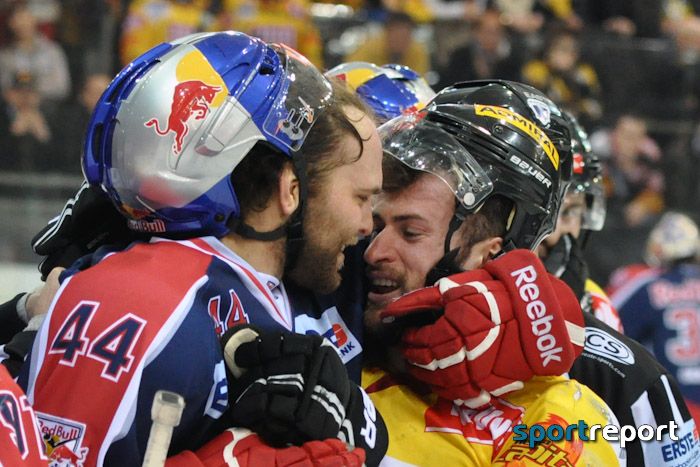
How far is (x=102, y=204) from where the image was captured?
87.9 inches

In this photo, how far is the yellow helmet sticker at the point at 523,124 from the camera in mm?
2477

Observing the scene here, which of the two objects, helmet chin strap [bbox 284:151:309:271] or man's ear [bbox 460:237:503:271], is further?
man's ear [bbox 460:237:503:271]

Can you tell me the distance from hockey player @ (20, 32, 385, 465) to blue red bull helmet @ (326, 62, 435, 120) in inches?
33.3

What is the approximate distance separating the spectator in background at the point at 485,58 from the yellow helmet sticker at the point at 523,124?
4.57 metres

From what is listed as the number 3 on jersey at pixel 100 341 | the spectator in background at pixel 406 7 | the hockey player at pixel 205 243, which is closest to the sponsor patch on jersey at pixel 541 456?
the hockey player at pixel 205 243

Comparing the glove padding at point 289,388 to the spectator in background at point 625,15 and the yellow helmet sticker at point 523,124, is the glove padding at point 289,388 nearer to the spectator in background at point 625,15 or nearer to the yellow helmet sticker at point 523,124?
the yellow helmet sticker at point 523,124

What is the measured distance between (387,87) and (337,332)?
42.6 inches

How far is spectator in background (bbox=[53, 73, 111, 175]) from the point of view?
643 centimetres

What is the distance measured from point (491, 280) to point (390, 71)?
1.29 m

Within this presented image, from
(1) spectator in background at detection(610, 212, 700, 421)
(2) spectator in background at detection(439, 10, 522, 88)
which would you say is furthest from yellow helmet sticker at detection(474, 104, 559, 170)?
(2) spectator in background at detection(439, 10, 522, 88)

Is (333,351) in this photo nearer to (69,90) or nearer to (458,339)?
(458,339)

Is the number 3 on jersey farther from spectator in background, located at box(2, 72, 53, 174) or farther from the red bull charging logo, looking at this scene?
spectator in background, located at box(2, 72, 53, 174)

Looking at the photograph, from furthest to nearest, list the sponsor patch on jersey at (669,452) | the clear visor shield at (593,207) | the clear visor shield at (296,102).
→ the clear visor shield at (593,207) < the sponsor patch on jersey at (669,452) < the clear visor shield at (296,102)

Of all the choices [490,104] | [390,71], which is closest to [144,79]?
[490,104]
